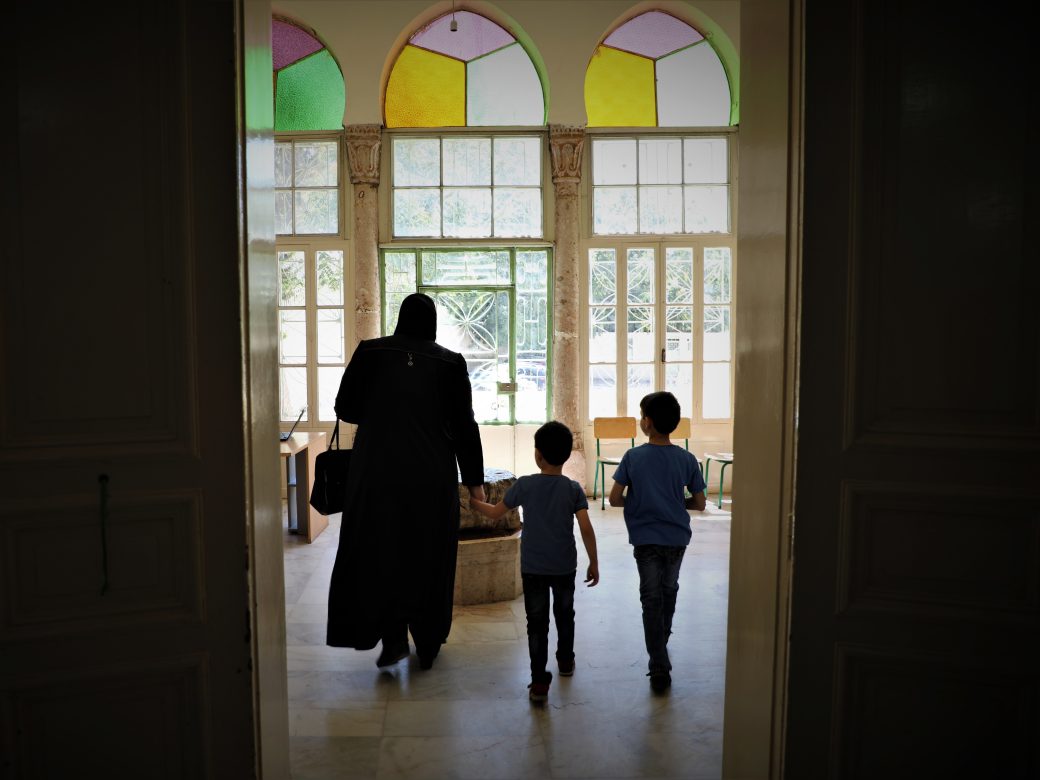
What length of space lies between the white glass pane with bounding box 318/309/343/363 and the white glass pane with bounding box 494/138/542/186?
196 centimetres

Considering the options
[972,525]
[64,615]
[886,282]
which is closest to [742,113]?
[886,282]

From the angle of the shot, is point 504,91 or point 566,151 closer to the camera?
point 566,151

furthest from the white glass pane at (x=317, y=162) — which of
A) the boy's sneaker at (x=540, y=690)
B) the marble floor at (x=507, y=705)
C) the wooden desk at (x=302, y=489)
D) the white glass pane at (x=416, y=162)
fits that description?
the boy's sneaker at (x=540, y=690)

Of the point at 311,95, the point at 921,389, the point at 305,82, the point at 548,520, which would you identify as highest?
the point at 305,82

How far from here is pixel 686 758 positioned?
279 cm

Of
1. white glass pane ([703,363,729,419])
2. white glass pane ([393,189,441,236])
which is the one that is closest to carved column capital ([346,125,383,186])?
white glass pane ([393,189,441,236])

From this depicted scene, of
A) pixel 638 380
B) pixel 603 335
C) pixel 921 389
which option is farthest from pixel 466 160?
pixel 921 389

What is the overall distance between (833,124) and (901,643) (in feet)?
3.78

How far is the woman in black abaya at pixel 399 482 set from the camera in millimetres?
3311

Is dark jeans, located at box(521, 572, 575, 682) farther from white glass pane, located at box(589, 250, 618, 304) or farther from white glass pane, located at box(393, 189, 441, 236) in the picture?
white glass pane, located at box(393, 189, 441, 236)

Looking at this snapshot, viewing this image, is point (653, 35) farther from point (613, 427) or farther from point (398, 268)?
point (613, 427)

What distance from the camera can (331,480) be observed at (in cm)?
346

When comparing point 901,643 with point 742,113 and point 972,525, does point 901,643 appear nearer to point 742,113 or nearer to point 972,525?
point 972,525

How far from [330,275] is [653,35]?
3687 millimetres
